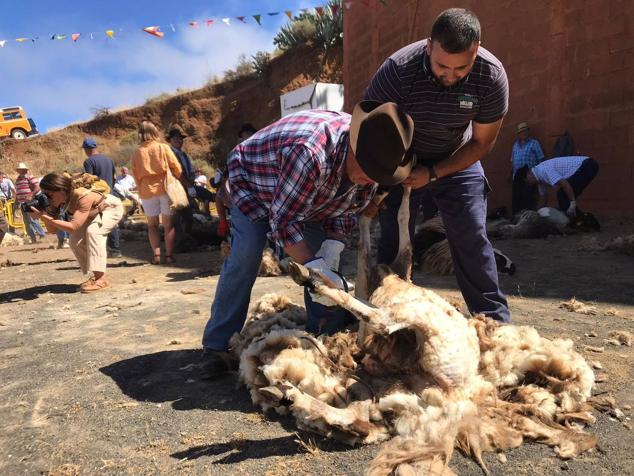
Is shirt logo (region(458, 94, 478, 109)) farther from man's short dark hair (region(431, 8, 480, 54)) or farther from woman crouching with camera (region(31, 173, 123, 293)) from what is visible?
woman crouching with camera (region(31, 173, 123, 293))

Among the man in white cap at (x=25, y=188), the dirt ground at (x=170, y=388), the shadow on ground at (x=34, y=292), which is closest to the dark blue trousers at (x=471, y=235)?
the dirt ground at (x=170, y=388)

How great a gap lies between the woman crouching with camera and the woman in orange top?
701 mm

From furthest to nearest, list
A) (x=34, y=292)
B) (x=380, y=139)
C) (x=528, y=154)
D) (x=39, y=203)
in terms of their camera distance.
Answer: (x=528, y=154) → (x=34, y=292) → (x=39, y=203) → (x=380, y=139)

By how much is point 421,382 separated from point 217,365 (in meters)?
1.19

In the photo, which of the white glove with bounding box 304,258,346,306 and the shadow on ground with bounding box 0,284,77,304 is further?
the shadow on ground with bounding box 0,284,77,304

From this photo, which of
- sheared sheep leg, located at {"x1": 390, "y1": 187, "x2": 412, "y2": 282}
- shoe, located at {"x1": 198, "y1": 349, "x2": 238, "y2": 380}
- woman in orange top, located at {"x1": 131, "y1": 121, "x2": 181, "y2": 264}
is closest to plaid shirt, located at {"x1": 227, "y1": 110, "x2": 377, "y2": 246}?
sheared sheep leg, located at {"x1": 390, "y1": 187, "x2": 412, "y2": 282}

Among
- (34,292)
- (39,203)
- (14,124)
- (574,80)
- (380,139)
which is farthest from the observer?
(14,124)

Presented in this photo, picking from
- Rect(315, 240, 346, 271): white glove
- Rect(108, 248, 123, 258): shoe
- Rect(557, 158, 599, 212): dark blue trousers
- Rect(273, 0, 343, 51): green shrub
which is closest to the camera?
Rect(315, 240, 346, 271): white glove

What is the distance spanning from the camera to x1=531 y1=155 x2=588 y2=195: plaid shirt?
23.0 ft

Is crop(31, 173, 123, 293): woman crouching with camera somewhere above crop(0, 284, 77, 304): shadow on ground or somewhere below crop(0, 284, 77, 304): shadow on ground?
above

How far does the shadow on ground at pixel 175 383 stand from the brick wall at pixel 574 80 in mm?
7149

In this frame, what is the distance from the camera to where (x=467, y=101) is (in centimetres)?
259

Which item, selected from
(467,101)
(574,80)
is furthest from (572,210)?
(467,101)

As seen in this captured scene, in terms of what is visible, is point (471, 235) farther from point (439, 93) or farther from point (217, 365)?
point (217, 365)
